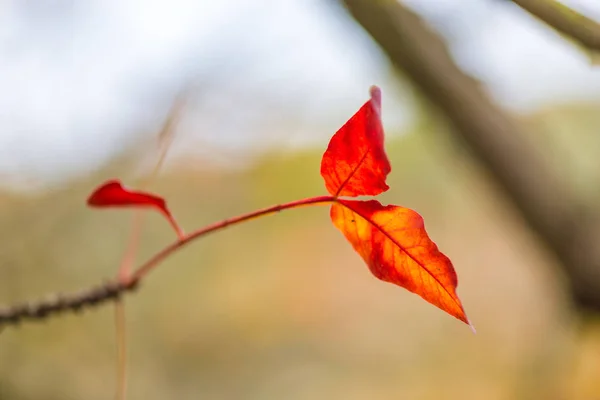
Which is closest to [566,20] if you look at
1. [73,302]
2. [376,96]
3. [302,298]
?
[376,96]

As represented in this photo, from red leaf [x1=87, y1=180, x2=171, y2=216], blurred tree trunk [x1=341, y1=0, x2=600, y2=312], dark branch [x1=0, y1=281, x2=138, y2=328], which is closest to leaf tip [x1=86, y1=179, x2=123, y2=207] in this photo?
red leaf [x1=87, y1=180, x2=171, y2=216]

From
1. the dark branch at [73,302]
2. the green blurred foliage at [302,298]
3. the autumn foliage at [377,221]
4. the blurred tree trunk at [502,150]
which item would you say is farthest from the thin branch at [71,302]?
the green blurred foliage at [302,298]

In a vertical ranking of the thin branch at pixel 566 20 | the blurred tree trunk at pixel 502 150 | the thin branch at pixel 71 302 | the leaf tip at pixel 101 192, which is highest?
the blurred tree trunk at pixel 502 150

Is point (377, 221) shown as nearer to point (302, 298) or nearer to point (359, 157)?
point (359, 157)

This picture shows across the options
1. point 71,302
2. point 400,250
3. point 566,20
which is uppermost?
point 566,20

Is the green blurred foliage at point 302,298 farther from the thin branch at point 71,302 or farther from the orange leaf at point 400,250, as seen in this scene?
the orange leaf at point 400,250

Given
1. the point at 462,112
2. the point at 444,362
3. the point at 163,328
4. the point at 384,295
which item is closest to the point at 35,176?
the point at 163,328
